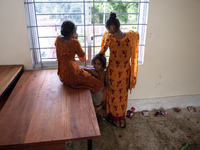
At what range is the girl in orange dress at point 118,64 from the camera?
6.57 ft

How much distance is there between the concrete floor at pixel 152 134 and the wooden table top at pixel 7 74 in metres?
0.98

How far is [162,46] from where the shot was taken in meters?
2.56

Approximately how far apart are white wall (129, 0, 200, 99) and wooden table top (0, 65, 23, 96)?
163 cm

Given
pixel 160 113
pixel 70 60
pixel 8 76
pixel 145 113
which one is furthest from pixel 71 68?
pixel 160 113

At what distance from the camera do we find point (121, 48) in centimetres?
202

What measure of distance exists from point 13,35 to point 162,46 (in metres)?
1.97

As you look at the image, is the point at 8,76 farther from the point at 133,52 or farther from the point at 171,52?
the point at 171,52

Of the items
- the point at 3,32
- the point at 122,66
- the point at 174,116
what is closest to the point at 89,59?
the point at 122,66

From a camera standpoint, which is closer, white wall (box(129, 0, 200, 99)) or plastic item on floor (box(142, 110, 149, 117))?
white wall (box(129, 0, 200, 99))

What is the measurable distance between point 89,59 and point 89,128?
4.38ft

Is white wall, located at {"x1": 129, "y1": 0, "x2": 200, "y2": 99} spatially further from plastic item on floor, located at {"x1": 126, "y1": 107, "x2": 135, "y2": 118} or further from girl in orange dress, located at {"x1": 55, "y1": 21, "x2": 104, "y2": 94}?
girl in orange dress, located at {"x1": 55, "y1": 21, "x2": 104, "y2": 94}

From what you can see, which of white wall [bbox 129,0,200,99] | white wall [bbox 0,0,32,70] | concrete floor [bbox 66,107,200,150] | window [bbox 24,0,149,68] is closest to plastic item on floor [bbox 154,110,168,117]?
concrete floor [bbox 66,107,200,150]

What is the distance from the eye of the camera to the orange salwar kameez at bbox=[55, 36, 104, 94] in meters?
1.91

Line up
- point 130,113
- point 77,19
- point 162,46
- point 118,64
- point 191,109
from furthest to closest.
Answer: point 191,109 < point 130,113 < point 162,46 < point 77,19 < point 118,64
